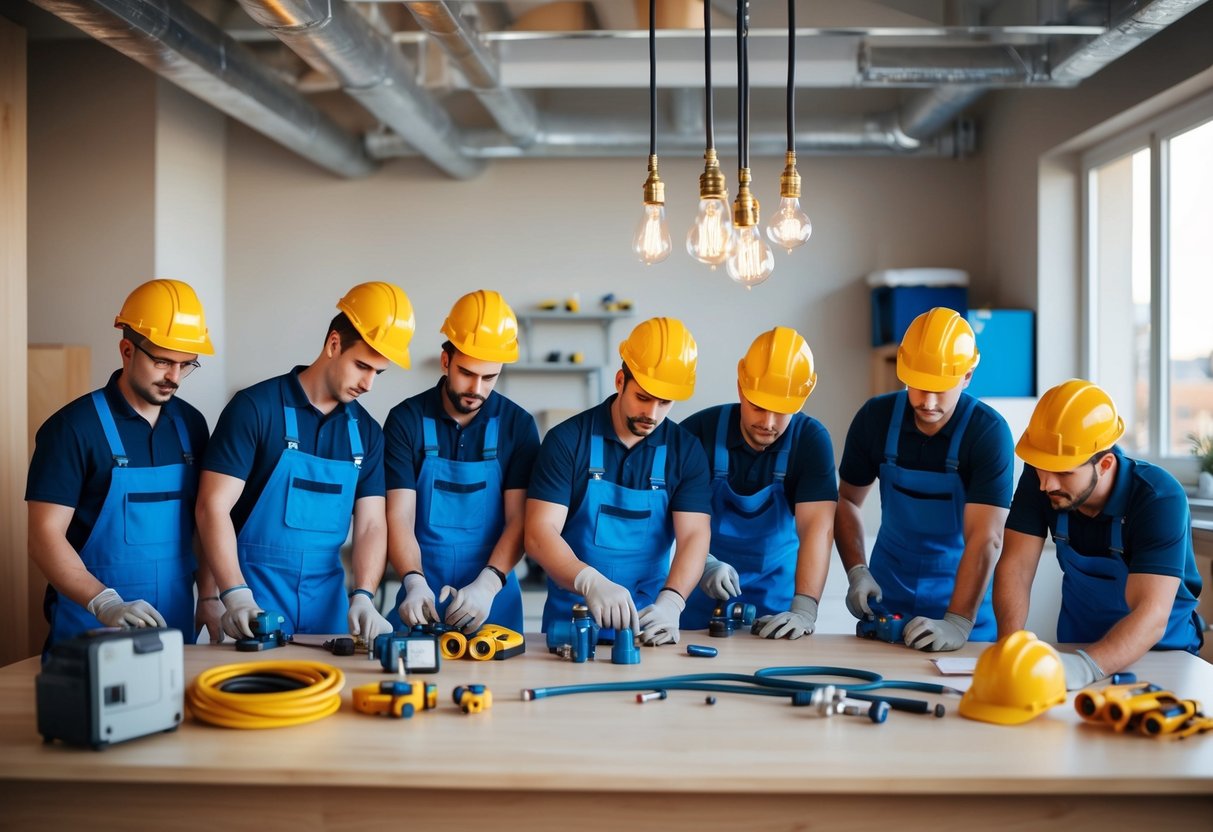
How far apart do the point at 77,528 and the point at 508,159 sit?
170 inches

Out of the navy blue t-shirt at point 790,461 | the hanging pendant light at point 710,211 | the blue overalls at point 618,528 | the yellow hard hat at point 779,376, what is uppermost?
the hanging pendant light at point 710,211

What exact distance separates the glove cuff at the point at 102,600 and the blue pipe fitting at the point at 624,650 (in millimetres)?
1252

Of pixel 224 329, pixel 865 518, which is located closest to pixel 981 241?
pixel 865 518

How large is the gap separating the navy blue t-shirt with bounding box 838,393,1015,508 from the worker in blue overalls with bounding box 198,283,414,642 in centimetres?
146

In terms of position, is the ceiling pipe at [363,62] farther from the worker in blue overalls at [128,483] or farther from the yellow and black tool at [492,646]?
the yellow and black tool at [492,646]

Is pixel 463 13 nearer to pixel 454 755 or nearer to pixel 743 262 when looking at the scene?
pixel 743 262

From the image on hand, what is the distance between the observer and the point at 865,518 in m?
5.02

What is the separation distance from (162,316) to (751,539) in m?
1.85

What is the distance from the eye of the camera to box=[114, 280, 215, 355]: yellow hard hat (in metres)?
2.81

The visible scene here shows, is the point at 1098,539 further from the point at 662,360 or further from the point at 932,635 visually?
the point at 662,360

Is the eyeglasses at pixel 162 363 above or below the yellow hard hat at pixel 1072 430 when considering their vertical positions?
above

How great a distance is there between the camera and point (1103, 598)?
274 centimetres

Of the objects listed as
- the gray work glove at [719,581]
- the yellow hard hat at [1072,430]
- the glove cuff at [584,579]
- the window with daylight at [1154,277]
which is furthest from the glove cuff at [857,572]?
the window with daylight at [1154,277]

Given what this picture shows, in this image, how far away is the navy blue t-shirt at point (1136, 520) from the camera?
2.49 m
